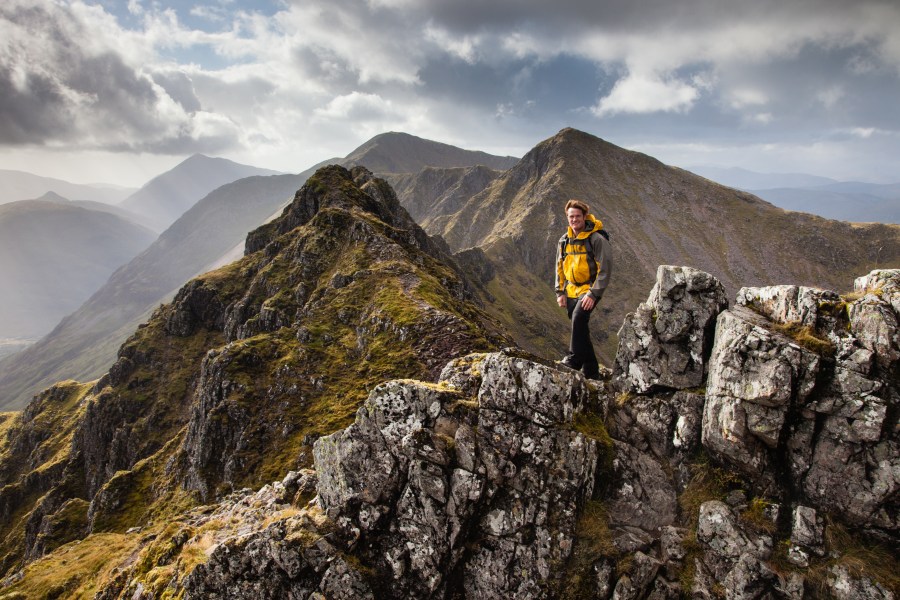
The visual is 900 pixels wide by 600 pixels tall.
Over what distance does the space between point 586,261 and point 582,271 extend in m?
0.48

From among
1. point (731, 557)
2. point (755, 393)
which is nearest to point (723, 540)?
point (731, 557)

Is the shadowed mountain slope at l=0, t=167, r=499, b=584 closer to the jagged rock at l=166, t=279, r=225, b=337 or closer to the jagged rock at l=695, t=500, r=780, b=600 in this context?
the jagged rock at l=166, t=279, r=225, b=337

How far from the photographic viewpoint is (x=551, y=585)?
1565 centimetres

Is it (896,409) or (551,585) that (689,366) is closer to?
(896,409)

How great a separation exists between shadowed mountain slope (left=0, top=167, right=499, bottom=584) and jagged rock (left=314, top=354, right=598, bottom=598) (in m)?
28.7

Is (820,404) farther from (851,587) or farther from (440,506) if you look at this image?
(440,506)

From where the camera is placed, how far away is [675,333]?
18.0 metres

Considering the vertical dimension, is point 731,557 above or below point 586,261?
below

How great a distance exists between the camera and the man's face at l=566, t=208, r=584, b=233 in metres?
18.1

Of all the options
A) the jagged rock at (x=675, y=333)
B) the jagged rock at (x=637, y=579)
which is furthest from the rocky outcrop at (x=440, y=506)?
the jagged rock at (x=675, y=333)

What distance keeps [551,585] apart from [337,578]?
817 centimetres

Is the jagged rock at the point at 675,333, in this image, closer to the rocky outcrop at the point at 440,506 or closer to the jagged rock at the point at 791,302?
the jagged rock at the point at 791,302

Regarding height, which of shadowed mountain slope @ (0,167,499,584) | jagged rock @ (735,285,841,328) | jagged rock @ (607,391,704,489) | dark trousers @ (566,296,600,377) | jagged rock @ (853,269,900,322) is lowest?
shadowed mountain slope @ (0,167,499,584)

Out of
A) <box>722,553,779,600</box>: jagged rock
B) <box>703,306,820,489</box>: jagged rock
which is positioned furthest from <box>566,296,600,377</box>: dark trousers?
<box>722,553,779,600</box>: jagged rock
